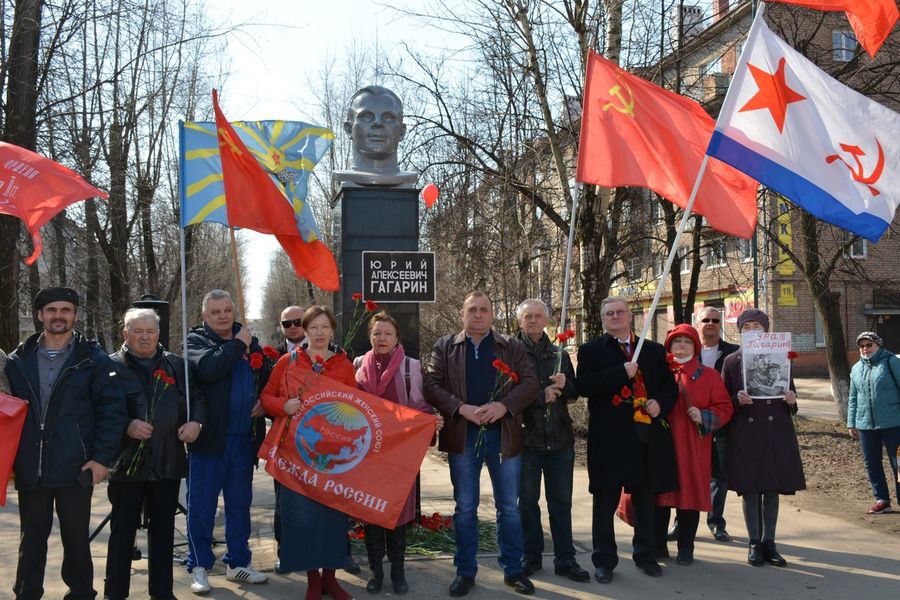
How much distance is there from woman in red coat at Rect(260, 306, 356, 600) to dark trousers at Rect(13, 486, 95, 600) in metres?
1.16

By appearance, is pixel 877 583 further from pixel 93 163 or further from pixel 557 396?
pixel 93 163

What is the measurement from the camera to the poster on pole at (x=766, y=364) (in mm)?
6031

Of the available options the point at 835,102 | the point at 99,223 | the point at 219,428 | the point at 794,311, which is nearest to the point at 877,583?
the point at 835,102

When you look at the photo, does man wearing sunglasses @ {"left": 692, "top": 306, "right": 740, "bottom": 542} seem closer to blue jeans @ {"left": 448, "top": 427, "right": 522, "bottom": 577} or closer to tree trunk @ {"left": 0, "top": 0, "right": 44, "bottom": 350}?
blue jeans @ {"left": 448, "top": 427, "right": 522, "bottom": 577}

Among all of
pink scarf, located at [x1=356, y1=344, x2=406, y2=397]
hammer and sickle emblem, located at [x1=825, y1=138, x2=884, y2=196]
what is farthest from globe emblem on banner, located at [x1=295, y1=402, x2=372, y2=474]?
hammer and sickle emblem, located at [x1=825, y1=138, x2=884, y2=196]

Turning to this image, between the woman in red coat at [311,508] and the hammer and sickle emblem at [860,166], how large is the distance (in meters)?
3.75

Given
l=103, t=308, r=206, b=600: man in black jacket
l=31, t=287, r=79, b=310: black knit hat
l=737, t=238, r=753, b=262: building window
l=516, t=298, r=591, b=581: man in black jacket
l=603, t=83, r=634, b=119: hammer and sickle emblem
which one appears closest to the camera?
l=31, t=287, r=79, b=310: black knit hat

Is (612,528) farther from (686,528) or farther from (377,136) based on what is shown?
(377,136)

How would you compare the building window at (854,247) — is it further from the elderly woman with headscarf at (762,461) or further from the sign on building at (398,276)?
the sign on building at (398,276)

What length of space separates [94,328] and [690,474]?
19.6 m

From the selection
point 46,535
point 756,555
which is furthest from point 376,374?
point 756,555

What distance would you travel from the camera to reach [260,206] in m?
6.04

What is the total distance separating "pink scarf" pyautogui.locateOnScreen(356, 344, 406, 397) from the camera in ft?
18.0

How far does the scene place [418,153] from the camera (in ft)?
52.6
